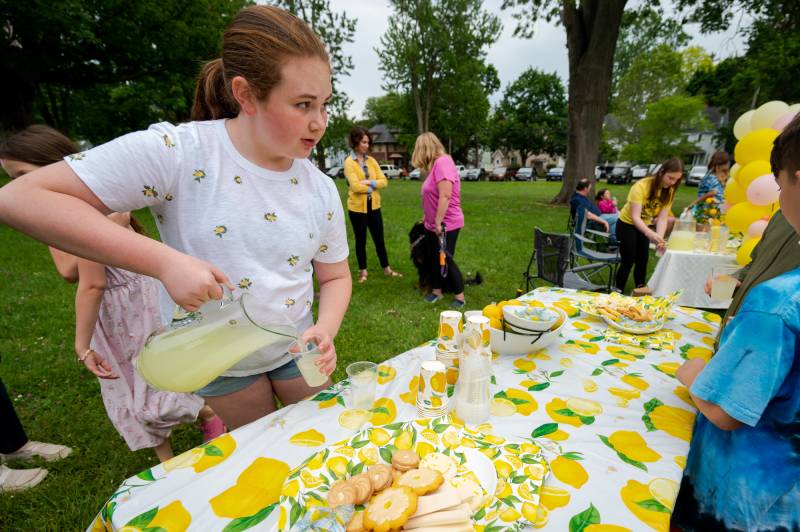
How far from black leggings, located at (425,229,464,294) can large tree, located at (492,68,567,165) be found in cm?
4336

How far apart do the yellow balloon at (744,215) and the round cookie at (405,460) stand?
11.0 ft

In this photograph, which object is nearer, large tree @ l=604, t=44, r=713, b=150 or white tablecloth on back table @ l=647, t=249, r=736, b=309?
white tablecloth on back table @ l=647, t=249, r=736, b=309

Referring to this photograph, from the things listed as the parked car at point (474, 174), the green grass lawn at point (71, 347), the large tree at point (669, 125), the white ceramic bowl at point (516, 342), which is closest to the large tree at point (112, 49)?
the green grass lawn at point (71, 347)

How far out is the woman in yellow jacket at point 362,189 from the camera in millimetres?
4930

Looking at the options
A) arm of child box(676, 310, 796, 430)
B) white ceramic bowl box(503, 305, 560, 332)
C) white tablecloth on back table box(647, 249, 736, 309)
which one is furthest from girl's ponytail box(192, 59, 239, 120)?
white tablecloth on back table box(647, 249, 736, 309)

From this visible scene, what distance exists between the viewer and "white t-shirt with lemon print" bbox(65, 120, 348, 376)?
0.88 metres

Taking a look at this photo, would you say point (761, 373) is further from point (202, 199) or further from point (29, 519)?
point (29, 519)

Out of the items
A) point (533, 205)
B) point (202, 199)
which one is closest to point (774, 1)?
point (533, 205)

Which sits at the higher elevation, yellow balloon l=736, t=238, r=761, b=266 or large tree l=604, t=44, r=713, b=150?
large tree l=604, t=44, r=713, b=150

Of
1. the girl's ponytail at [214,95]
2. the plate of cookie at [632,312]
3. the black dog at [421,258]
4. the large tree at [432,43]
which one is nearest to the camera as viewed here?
the girl's ponytail at [214,95]

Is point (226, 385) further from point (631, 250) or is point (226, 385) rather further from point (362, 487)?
point (631, 250)

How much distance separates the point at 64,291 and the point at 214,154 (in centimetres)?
572

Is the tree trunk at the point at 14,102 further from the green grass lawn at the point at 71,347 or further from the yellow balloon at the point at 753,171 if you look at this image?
the yellow balloon at the point at 753,171

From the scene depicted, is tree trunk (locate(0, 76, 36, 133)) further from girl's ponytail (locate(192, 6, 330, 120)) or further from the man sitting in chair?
the man sitting in chair
